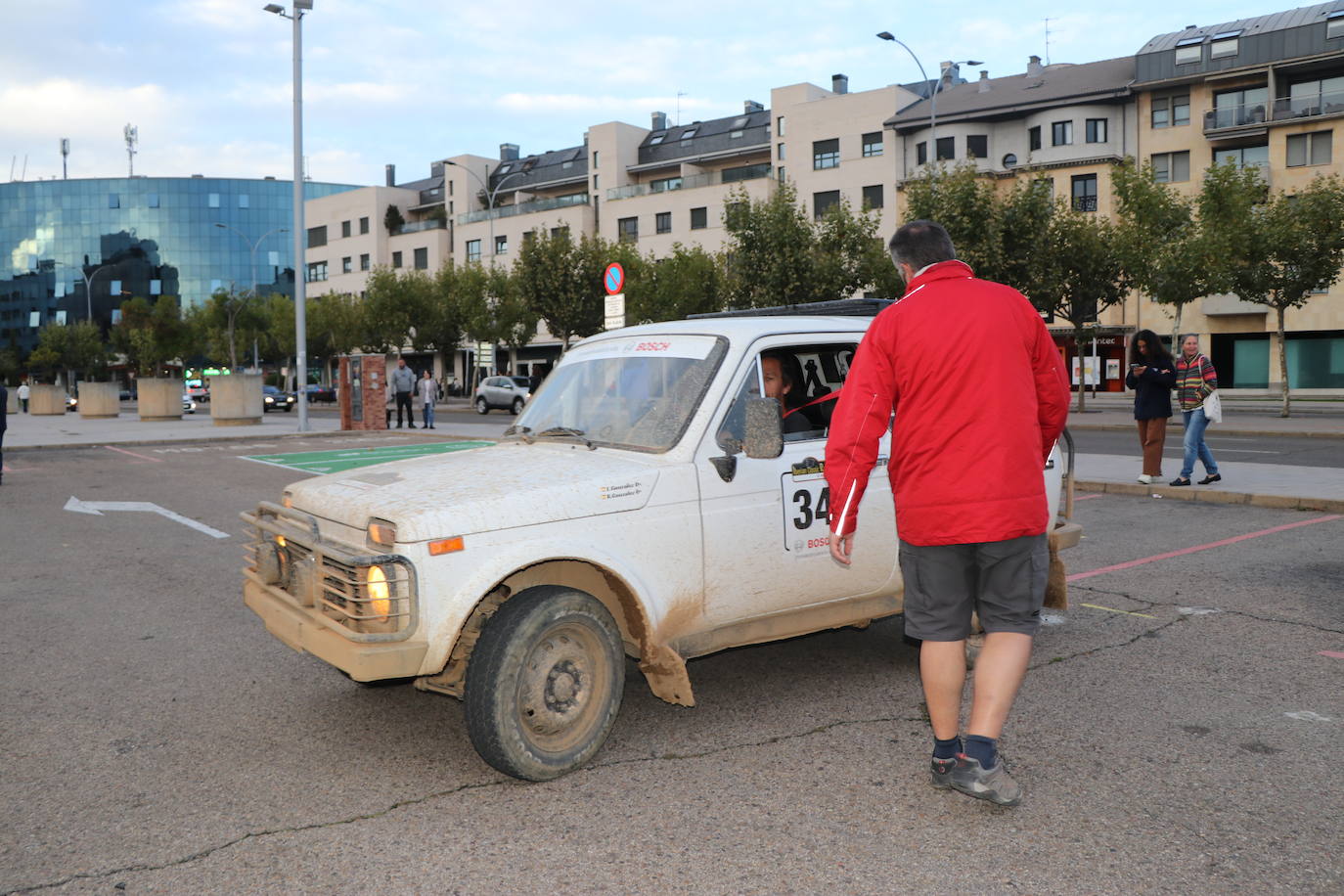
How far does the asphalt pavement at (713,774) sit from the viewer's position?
316cm

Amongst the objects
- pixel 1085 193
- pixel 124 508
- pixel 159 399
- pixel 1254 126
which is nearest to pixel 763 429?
pixel 124 508

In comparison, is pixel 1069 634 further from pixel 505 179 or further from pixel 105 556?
pixel 505 179

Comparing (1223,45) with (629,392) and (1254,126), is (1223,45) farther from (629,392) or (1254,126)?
(629,392)

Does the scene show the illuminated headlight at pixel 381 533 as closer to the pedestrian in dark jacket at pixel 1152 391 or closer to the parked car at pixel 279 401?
the pedestrian in dark jacket at pixel 1152 391

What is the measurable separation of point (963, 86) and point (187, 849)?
62150mm

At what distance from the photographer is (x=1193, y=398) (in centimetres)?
1220

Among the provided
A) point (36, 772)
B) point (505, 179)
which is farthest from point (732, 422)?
point (505, 179)

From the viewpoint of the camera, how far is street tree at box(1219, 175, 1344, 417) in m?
28.4

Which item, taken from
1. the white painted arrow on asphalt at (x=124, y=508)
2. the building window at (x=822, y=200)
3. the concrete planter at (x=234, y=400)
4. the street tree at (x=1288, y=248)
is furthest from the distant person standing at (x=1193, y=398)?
the building window at (x=822, y=200)

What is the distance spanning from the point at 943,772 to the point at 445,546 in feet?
6.31

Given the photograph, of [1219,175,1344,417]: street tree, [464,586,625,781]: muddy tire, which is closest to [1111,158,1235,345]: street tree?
[1219,175,1344,417]: street tree

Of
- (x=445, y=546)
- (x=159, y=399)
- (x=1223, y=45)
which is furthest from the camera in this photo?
(x=1223, y=45)

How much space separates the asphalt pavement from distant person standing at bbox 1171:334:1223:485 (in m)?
5.93

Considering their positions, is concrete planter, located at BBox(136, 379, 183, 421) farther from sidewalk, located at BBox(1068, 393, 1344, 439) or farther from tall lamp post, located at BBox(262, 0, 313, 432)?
sidewalk, located at BBox(1068, 393, 1344, 439)
